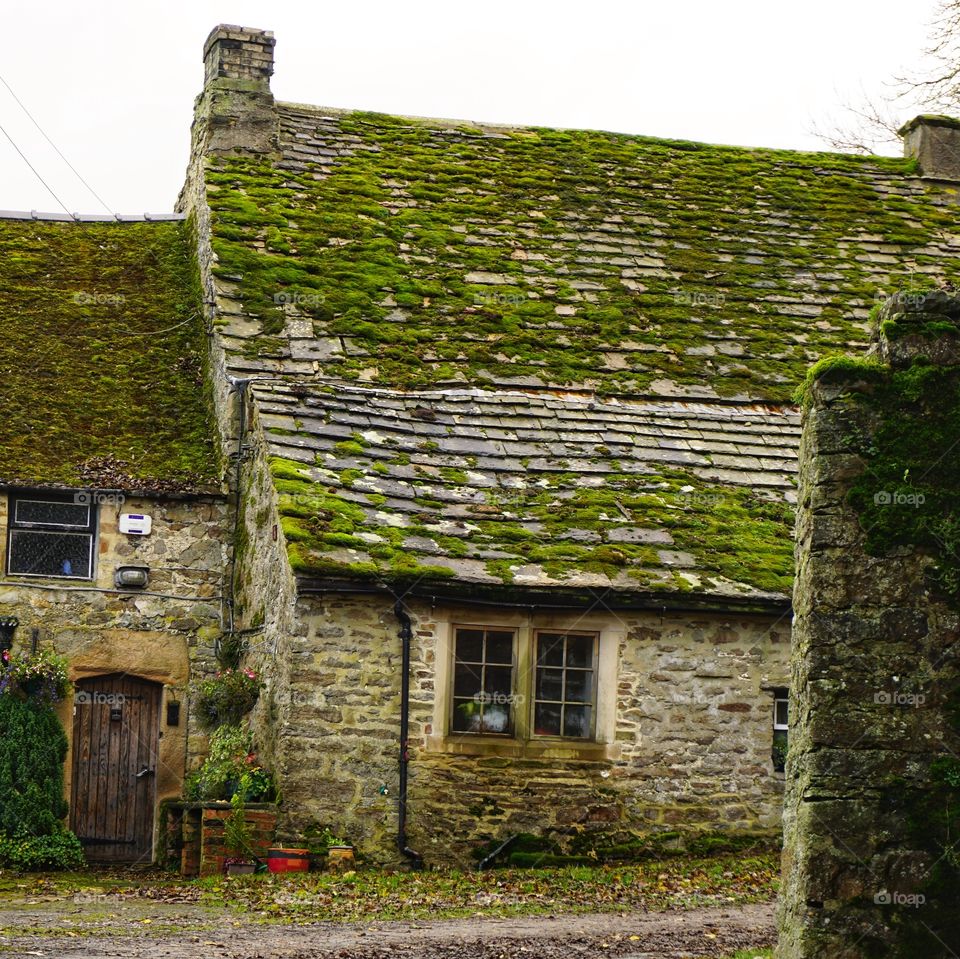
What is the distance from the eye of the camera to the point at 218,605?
54.0ft

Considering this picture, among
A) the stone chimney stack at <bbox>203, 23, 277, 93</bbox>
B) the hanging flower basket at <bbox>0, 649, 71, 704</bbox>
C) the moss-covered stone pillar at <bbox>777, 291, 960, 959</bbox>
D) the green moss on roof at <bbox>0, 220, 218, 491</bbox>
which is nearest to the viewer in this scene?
the moss-covered stone pillar at <bbox>777, 291, 960, 959</bbox>

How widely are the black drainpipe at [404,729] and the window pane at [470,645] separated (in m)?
0.55

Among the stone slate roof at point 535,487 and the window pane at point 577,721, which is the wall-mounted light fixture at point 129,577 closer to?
the stone slate roof at point 535,487

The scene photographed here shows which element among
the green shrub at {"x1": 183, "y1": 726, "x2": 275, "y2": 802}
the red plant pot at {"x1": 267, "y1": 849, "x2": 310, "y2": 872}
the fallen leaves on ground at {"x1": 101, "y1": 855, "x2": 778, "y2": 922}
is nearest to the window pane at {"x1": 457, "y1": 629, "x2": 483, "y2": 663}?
the fallen leaves on ground at {"x1": 101, "y1": 855, "x2": 778, "y2": 922}

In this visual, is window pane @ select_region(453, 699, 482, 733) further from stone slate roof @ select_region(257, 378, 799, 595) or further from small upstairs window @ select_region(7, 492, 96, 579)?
small upstairs window @ select_region(7, 492, 96, 579)

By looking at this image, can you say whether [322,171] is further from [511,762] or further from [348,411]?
[511,762]

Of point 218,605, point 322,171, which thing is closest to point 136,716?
point 218,605

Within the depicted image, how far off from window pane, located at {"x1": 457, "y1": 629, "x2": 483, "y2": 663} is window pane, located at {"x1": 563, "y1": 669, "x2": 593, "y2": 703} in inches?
34.4

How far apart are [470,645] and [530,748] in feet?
3.56

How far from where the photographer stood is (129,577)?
629 inches

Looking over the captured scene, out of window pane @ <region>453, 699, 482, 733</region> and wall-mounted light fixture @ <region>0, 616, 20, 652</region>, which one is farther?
wall-mounted light fixture @ <region>0, 616, 20, 652</region>

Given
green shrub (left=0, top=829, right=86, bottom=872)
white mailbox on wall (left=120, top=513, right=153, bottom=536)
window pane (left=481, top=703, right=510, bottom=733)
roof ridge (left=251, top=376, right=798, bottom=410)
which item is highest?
roof ridge (left=251, top=376, right=798, bottom=410)

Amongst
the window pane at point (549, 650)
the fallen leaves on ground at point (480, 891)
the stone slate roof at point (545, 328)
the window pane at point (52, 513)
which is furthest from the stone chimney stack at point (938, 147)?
the window pane at point (52, 513)

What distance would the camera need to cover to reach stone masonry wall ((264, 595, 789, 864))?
45.9 feet
